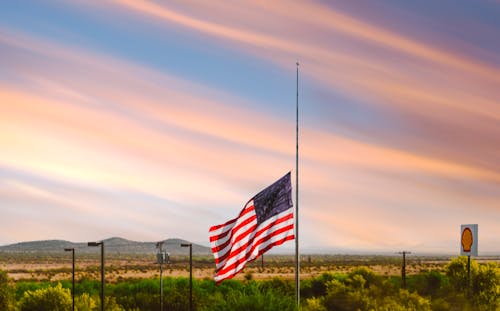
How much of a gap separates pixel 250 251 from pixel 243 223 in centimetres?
94

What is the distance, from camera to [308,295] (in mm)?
66875

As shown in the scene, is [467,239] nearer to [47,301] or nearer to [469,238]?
[469,238]

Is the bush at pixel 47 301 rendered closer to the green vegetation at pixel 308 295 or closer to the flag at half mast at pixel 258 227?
the green vegetation at pixel 308 295

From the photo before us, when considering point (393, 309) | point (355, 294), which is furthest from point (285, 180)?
point (355, 294)

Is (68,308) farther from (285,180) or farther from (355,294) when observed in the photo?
(285,180)

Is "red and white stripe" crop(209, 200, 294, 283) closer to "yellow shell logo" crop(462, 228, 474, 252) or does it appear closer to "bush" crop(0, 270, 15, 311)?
"yellow shell logo" crop(462, 228, 474, 252)

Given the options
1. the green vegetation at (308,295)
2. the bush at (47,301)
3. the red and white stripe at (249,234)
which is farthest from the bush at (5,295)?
the red and white stripe at (249,234)

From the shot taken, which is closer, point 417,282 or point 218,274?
point 218,274

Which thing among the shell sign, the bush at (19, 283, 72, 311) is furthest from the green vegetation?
the shell sign

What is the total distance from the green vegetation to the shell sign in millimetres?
3371

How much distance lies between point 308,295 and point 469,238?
115ft

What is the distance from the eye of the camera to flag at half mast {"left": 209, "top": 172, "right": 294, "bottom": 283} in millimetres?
23406

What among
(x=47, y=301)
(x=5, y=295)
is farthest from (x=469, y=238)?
(x=5, y=295)

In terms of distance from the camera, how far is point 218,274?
23172mm
